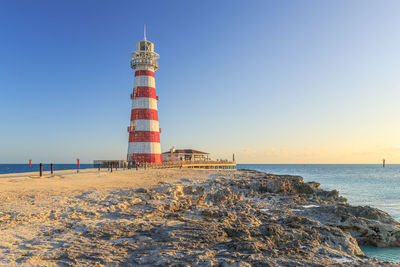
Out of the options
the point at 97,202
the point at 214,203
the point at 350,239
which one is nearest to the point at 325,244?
the point at 350,239

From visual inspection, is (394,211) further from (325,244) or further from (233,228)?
(233,228)

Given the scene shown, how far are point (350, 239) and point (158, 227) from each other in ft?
15.5

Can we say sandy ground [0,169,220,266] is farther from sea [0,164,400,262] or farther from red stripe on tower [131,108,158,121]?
red stripe on tower [131,108,158,121]

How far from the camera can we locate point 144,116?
29.5 m

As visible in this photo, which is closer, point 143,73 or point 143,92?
point 143,92

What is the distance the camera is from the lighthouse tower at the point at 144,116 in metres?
29.6

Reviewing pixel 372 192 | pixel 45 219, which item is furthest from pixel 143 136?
pixel 372 192

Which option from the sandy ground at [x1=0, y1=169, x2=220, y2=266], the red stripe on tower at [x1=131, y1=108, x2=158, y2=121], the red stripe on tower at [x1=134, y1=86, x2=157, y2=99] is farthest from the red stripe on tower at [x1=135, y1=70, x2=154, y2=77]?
the sandy ground at [x1=0, y1=169, x2=220, y2=266]

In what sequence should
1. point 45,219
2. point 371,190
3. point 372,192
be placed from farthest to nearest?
point 371,190 < point 372,192 < point 45,219

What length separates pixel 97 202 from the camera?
9.05 metres

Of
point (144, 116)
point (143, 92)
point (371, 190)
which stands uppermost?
point (143, 92)

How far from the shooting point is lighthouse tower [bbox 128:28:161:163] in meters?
29.6

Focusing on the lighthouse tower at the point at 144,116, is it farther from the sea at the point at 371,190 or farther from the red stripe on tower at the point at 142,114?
the sea at the point at 371,190

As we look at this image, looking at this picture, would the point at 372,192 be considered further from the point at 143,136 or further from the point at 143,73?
the point at 143,73
